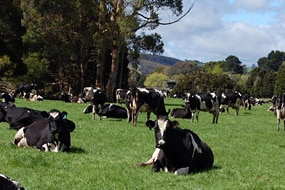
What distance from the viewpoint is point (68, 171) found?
374 inches

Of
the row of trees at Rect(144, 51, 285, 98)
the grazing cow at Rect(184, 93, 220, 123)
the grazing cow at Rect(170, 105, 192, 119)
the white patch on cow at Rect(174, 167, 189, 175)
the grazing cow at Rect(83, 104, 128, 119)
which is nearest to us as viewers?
the white patch on cow at Rect(174, 167, 189, 175)

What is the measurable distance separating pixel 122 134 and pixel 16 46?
30.9 metres

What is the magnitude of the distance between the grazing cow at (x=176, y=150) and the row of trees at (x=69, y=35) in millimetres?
34521

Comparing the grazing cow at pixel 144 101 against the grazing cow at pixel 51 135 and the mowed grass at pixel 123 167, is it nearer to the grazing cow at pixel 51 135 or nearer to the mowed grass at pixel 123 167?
the mowed grass at pixel 123 167

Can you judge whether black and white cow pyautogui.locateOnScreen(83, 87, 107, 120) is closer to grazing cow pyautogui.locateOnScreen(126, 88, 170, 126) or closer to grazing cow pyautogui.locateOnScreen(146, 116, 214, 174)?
grazing cow pyautogui.locateOnScreen(126, 88, 170, 126)

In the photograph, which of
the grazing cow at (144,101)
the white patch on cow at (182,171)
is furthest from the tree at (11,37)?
the white patch on cow at (182,171)

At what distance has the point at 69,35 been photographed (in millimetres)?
48312

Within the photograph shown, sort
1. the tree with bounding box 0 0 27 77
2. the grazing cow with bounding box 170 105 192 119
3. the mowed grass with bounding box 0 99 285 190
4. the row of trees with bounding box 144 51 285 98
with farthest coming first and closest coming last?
the row of trees with bounding box 144 51 285 98 → the tree with bounding box 0 0 27 77 → the grazing cow with bounding box 170 105 192 119 → the mowed grass with bounding box 0 99 285 190

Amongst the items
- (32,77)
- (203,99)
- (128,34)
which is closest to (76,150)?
(203,99)

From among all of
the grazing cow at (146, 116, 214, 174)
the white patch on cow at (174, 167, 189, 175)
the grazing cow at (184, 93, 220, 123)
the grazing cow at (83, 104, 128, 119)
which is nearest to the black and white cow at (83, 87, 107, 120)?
the grazing cow at (83, 104, 128, 119)

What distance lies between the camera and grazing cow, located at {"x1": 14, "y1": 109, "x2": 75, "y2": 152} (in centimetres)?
1185

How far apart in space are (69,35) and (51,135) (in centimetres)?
3729

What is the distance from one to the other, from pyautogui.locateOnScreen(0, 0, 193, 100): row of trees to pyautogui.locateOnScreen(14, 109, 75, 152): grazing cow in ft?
103

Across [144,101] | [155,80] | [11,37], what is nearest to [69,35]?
[11,37]
